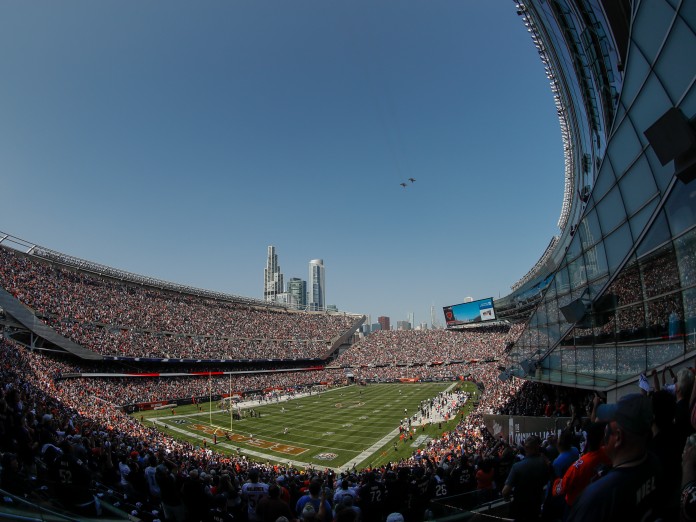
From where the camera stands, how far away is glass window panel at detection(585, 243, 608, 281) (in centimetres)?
1429

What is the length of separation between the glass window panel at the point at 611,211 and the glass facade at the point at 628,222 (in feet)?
0.11

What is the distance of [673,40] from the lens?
8.78 meters

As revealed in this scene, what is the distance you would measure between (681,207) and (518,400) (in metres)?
22.3

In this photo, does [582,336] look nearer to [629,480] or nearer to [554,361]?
[554,361]

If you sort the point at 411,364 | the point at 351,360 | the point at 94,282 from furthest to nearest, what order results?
the point at 351,360
the point at 411,364
the point at 94,282

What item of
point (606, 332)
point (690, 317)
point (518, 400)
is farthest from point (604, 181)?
point (518, 400)

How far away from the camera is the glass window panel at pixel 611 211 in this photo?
12797mm

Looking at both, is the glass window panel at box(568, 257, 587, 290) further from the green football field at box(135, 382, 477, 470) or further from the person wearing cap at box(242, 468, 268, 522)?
the green football field at box(135, 382, 477, 470)

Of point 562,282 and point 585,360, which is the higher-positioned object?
point 562,282

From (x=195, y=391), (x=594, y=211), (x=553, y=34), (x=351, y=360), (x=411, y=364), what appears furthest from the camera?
(x=351, y=360)

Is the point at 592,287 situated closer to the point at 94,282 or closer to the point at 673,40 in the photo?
the point at 673,40

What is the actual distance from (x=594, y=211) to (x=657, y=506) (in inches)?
585

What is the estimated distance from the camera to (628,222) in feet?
40.3

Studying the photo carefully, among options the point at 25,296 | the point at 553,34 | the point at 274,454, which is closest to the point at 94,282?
the point at 25,296
